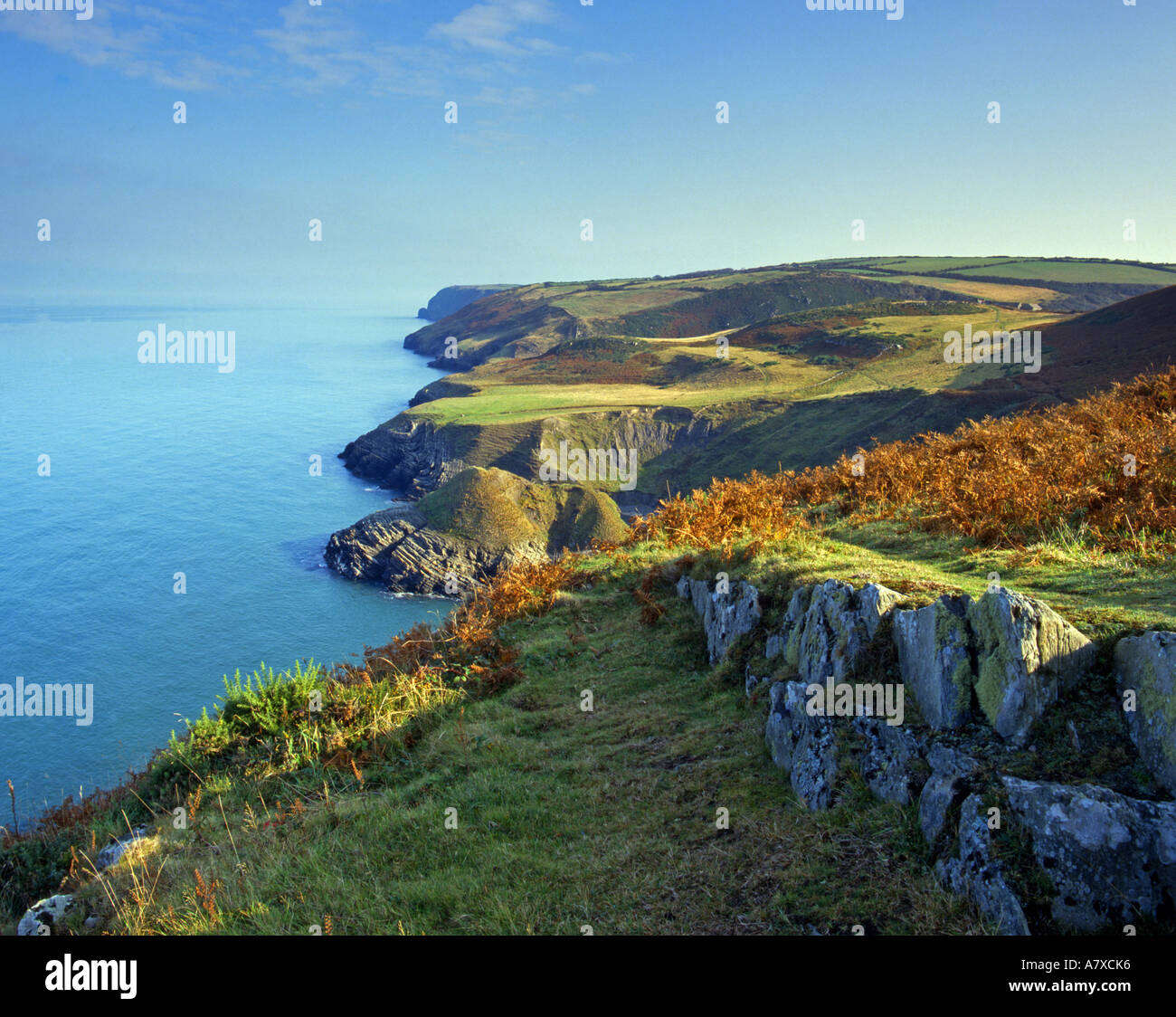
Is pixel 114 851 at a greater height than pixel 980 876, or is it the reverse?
pixel 980 876

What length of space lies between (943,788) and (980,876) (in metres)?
0.81

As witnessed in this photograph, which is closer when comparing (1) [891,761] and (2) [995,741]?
(2) [995,741]

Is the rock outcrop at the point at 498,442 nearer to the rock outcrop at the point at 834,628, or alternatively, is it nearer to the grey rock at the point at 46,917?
the rock outcrop at the point at 834,628

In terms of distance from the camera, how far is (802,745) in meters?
7.76

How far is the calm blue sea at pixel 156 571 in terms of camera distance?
33.7 meters

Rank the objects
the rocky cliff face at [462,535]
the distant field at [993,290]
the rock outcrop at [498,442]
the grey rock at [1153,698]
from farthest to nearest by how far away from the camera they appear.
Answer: the distant field at [993,290]
the rock outcrop at [498,442]
the rocky cliff face at [462,535]
the grey rock at [1153,698]

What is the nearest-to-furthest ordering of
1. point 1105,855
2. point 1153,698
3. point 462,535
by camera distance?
point 1105,855 < point 1153,698 < point 462,535

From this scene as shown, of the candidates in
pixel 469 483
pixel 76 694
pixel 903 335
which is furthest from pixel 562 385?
pixel 76 694

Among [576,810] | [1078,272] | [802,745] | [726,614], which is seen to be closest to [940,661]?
[802,745]

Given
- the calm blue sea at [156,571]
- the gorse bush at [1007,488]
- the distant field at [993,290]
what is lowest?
the calm blue sea at [156,571]

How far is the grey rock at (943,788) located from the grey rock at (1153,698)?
122 centimetres

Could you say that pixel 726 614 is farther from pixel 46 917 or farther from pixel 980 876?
pixel 46 917

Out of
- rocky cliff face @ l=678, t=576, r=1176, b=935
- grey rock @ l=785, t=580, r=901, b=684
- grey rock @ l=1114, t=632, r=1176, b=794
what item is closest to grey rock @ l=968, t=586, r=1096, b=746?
rocky cliff face @ l=678, t=576, r=1176, b=935

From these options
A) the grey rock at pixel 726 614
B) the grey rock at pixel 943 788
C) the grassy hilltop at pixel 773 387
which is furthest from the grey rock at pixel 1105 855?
the grassy hilltop at pixel 773 387
